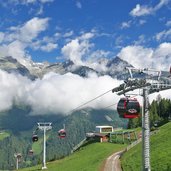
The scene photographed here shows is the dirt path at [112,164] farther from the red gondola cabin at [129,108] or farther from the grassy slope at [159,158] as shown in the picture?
the red gondola cabin at [129,108]

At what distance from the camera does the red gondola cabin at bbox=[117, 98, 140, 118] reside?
32.6 m

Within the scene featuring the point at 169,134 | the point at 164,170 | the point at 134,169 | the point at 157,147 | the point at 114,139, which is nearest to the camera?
the point at 164,170

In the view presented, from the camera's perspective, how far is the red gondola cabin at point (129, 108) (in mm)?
32625

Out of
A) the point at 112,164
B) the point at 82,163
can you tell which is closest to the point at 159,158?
the point at 112,164

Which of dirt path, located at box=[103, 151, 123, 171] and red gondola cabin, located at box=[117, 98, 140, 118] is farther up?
red gondola cabin, located at box=[117, 98, 140, 118]

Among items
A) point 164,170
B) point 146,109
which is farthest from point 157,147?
point 146,109

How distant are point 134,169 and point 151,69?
3686 centimetres

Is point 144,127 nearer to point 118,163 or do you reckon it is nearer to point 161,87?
point 161,87

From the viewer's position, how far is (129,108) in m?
32.6

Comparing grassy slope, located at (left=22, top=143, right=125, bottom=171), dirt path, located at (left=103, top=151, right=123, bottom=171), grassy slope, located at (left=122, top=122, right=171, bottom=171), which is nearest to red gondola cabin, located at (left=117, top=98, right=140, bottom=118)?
grassy slope, located at (left=122, top=122, right=171, bottom=171)

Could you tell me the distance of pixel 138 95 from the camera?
112 ft

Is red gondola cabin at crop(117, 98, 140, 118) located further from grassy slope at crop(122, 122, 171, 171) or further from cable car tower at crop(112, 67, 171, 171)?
grassy slope at crop(122, 122, 171, 171)

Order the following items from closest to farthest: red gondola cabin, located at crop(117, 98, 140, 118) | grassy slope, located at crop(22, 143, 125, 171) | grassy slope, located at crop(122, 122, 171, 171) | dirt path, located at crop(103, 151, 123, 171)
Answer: red gondola cabin, located at crop(117, 98, 140, 118), grassy slope, located at crop(122, 122, 171, 171), dirt path, located at crop(103, 151, 123, 171), grassy slope, located at crop(22, 143, 125, 171)

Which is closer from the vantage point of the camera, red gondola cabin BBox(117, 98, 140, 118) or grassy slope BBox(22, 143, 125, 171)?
red gondola cabin BBox(117, 98, 140, 118)
